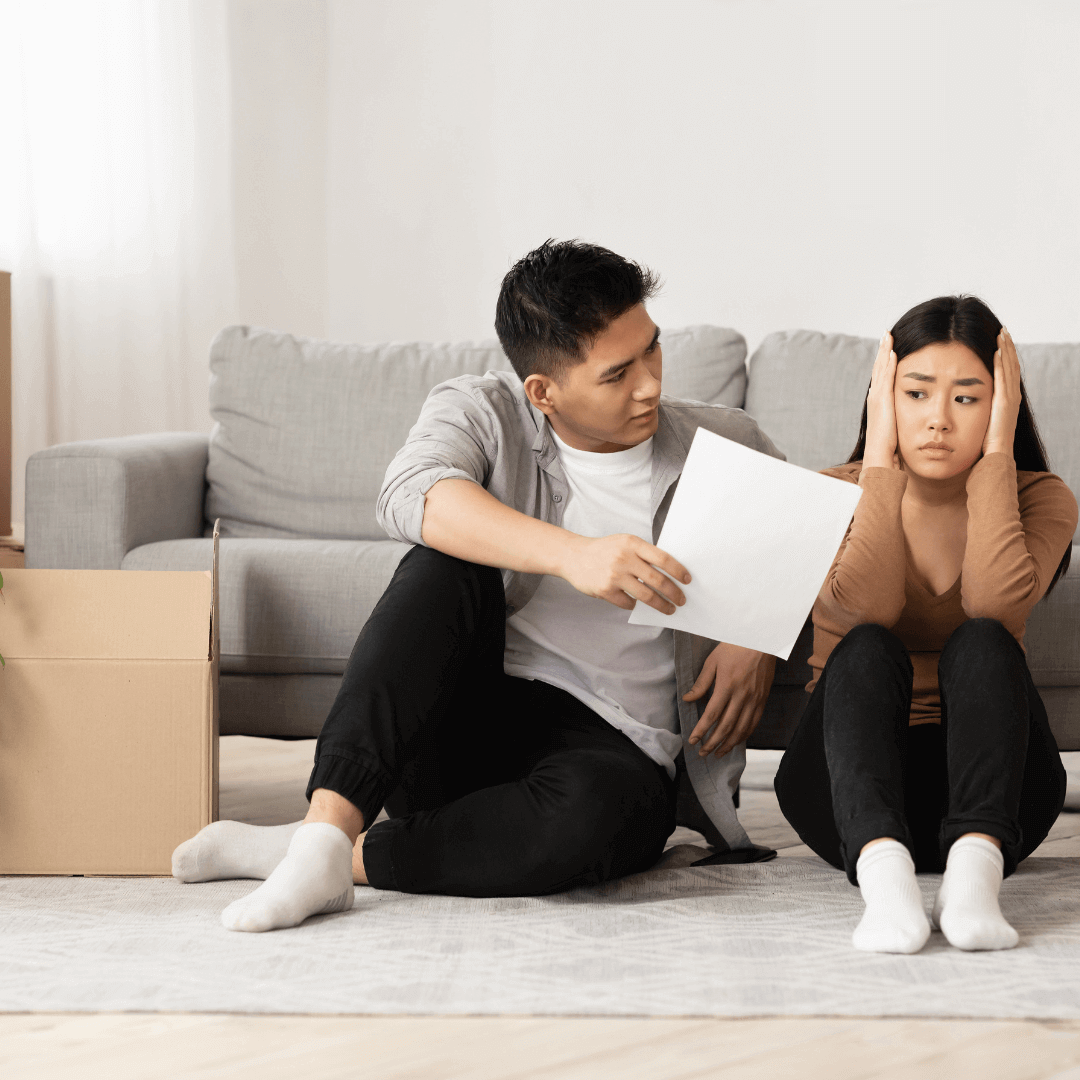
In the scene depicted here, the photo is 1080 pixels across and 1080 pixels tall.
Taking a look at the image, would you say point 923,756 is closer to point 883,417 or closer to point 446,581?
point 883,417

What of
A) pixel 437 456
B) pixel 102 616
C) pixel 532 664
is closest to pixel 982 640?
pixel 532 664

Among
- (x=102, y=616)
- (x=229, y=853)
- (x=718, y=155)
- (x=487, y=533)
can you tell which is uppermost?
(x=718, y=155)

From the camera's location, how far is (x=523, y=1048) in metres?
0.82

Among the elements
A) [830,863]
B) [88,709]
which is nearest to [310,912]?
[88,709]

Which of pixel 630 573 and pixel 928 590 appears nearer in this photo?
pixel 630 573

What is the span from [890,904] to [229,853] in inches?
25.9

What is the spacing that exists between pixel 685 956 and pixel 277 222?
8.54ft

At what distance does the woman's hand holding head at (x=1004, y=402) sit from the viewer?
4.02 ft

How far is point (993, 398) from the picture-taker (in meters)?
1.25

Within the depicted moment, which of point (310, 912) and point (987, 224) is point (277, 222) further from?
point (310, 912)

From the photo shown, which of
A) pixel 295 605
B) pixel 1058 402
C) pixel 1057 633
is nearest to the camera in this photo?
pixel 1057 633

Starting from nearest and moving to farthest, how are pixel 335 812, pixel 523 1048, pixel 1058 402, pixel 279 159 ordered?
pixel 523 1048 < pixel 335 812 < pixel 1058 402 < pixel 279 159

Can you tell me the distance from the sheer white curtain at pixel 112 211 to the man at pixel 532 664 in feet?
5.89

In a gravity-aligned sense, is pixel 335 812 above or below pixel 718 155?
below
